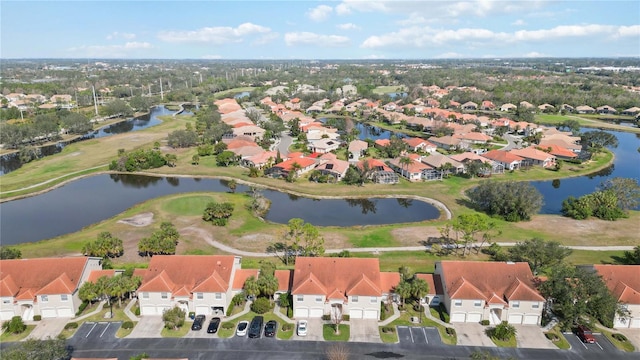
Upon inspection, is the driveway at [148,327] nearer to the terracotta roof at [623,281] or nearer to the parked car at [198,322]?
the parked car at [198,322]

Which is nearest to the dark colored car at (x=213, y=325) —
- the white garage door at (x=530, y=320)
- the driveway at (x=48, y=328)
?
the driveway at (x=48, y=328)

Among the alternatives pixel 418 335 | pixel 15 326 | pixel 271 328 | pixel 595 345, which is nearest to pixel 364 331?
pixel 418 335

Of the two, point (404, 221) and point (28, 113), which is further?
point (28, 113)

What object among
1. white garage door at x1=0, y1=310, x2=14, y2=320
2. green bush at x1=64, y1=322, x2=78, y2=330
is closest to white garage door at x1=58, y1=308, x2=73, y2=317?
green bush at x1=64, y1=322, x2=78, y2=330

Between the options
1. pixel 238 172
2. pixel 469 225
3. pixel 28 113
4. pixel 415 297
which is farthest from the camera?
pixel 28 113

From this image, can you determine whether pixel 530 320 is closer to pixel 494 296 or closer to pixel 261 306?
pixel 494 296

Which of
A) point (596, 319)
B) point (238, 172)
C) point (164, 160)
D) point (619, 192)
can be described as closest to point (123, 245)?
point (238, 172)

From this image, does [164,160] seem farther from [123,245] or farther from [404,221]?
[404,221]
